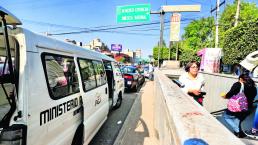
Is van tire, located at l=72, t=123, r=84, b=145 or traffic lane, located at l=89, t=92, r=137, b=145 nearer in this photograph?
van tire, located at l=72, t=123, r=84, b=145

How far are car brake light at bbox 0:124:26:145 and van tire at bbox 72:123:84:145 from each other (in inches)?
57.5

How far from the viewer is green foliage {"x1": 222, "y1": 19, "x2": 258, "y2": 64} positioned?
15.5 metres

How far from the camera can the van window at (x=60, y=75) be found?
2850mm

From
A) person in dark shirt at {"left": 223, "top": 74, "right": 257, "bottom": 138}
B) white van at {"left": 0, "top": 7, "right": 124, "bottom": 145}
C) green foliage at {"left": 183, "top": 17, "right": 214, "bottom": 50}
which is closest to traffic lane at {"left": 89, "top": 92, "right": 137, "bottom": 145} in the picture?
white van at {"left": 0, "top": 7, "right": 124, "bottom": 145}

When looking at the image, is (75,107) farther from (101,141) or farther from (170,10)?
(170,10)

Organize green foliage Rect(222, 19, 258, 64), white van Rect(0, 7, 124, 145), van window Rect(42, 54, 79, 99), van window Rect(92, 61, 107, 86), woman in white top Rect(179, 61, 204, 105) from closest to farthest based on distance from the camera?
white van Rect(0, 7, 124, 145)
van window Rect(42, 54, 79, 99)
woman in white top Rect(179, 61, 204, 105)
van window Rect(92, 61, 107, 86)
green foliage Rect(222, 19, 258, 64)

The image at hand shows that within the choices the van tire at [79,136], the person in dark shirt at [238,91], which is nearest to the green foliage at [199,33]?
the person in dark shirt at [238,91]

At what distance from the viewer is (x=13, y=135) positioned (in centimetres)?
217

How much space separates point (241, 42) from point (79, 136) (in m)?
15.7

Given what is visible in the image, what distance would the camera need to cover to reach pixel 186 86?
15.8 feet

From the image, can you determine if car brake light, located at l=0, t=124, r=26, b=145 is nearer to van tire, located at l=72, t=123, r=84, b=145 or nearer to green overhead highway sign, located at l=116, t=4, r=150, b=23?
van tire, located at l=72, t=123, r=84, b=145

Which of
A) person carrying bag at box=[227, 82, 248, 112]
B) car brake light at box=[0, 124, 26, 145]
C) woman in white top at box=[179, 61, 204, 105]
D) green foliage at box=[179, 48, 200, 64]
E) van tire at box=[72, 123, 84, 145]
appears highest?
green foliage at box=[179, 48, 200, 64]

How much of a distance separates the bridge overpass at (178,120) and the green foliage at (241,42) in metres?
7.76

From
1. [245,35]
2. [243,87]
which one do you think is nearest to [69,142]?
[243,87]
